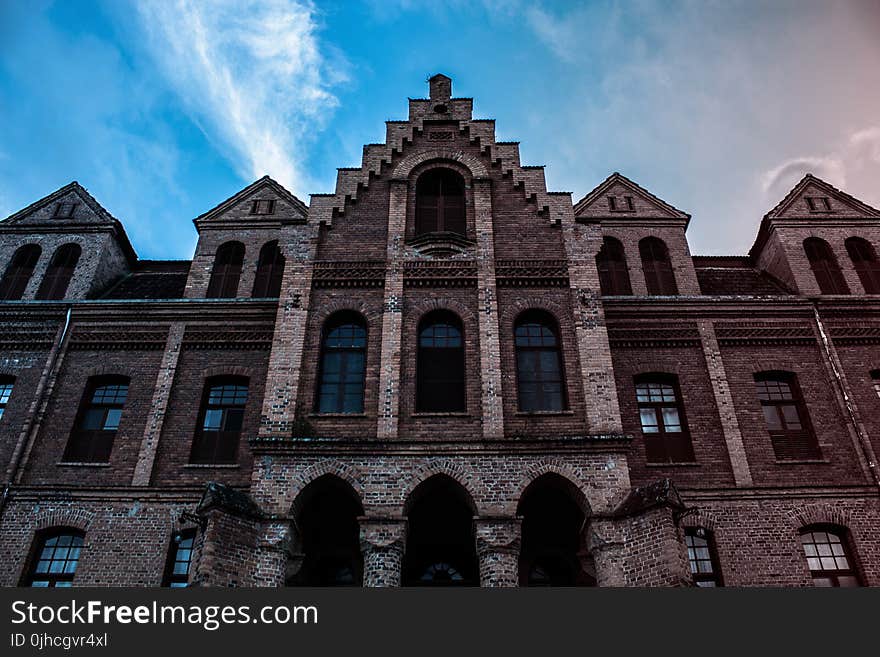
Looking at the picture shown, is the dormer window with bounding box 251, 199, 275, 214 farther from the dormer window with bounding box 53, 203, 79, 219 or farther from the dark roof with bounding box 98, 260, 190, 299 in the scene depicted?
the dormer window with bounding box 53, 203, 79, 219

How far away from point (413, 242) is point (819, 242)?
12260 millimetres

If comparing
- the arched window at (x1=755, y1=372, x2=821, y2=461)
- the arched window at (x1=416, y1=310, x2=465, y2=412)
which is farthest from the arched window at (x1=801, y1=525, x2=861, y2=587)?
the arched window at (x1=416, y1=310, x2=465, y2=412)

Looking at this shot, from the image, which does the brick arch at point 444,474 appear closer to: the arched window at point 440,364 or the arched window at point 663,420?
the arched window at point 440,364

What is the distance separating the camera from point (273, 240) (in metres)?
20.0

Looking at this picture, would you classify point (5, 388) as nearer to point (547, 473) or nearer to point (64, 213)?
point (64, 213)

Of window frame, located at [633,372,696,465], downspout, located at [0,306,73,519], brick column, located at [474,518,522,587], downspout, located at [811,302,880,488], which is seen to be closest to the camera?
brick column, located at [474,518,522,587]

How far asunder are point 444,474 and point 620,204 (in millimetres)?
11490

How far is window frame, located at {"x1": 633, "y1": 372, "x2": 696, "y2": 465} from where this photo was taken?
15852 mm

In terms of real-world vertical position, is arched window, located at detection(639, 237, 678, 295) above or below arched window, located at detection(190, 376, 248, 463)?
above

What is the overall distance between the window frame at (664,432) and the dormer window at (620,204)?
5.94 m

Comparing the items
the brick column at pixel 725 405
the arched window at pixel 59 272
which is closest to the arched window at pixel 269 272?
the arched window at pixel 59 272

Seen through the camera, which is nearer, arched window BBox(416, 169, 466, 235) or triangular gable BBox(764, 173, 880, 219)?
arched window BBox(416, 169, 466, 235)

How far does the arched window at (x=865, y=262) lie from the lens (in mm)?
18984

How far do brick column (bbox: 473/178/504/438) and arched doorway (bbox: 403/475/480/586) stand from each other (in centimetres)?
210
